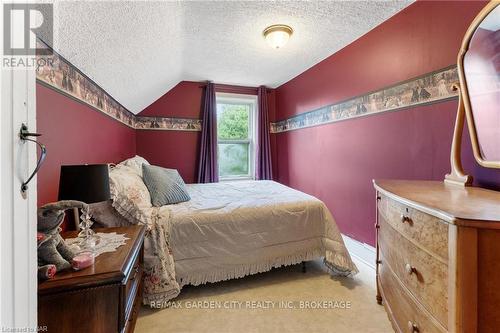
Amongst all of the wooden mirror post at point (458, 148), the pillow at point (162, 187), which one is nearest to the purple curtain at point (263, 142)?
the pillow at point (162, 187)

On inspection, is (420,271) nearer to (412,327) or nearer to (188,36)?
(412,327)

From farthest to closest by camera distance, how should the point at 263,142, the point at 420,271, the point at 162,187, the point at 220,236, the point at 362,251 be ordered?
1. the point at 263,142
2. the point at 362,251
3. the point at 162,187
4. the point at 220,236
5. the point at 420,271

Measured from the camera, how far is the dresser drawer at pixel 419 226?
3.09 feet

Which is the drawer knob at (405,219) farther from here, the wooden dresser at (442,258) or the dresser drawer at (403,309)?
the dresser drawer at (403,309)

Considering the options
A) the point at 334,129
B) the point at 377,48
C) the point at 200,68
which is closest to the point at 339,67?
the point at 377,48

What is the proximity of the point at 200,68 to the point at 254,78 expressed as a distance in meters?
0.89

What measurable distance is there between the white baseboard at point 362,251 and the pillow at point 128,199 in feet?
6.92

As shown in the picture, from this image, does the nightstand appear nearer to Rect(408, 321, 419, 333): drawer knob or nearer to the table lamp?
the table lamp

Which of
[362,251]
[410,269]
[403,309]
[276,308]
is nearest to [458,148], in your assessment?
[410,269]

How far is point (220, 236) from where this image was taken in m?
1.86

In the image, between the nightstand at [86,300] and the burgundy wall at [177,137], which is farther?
the burgundy wall at [177,137]

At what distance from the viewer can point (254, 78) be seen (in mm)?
3785

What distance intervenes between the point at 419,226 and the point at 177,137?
11.5 feet

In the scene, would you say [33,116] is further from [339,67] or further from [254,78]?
[254,78]
